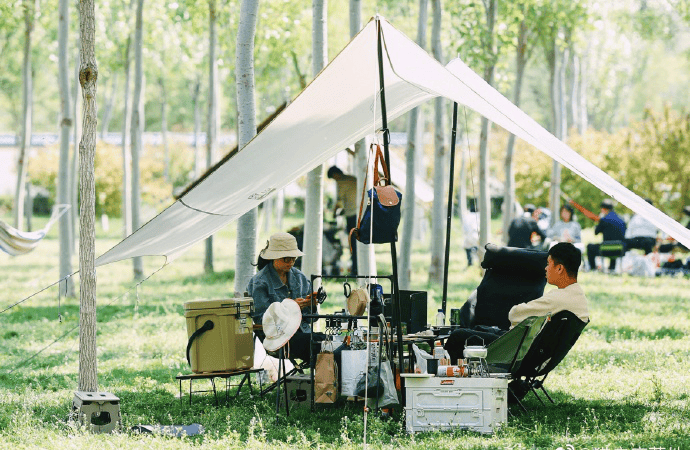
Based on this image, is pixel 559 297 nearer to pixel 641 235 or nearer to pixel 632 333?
pixel 632 333

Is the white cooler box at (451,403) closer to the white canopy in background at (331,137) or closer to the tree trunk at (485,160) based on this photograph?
the white canopy in background at (331,137)

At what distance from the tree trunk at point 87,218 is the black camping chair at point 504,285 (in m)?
3.41

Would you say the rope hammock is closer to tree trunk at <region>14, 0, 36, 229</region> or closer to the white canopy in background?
A: the white canopy in background

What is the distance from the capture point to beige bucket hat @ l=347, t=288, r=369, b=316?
23.7 ft

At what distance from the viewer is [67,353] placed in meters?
10.8

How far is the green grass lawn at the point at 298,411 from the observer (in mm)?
6258

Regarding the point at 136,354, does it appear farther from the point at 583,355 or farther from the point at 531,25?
the point at 531,25

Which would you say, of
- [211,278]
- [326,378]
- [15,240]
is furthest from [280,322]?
[211,278]

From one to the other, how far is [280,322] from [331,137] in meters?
1.73

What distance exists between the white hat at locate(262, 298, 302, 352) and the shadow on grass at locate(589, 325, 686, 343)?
5.26 metres

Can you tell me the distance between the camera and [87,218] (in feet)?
22.7

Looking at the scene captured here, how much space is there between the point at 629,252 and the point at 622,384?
12460mm

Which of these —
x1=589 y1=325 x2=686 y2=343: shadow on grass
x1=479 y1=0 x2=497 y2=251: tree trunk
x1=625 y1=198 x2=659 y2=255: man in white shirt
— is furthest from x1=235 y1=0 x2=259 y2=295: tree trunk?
x1=625 y1=198 x2=659 y2=255: man in white shirt

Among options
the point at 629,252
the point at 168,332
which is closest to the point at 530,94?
the point at 629,252
